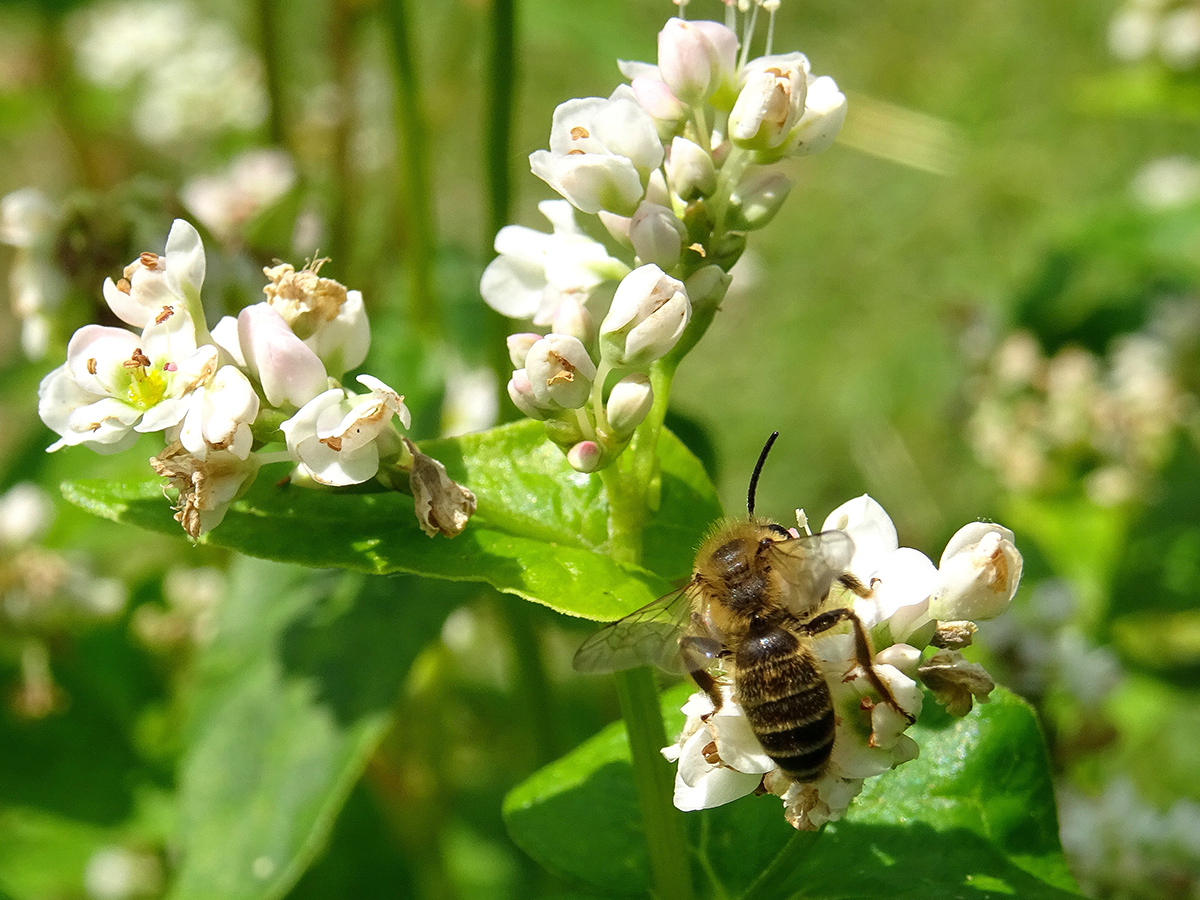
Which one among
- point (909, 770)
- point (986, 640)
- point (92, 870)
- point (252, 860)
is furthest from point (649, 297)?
point (92, 870)

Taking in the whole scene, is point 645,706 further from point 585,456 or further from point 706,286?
point 706,286

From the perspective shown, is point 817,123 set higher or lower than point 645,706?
higher

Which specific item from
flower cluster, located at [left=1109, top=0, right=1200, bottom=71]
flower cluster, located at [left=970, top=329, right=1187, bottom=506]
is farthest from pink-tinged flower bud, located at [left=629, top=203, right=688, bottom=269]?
flower cluster, located at [left=1109, top=0, right=1200, bottom=71]

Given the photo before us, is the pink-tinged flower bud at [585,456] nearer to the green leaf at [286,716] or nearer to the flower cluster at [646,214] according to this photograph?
the flower cluster at [646,214]

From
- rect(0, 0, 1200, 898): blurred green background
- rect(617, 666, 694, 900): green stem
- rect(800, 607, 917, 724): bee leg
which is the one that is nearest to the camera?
A: rect(800, 607, 917, 724): bee leg

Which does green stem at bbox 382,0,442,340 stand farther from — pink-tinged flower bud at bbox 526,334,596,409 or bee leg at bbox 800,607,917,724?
bee leg at bbox 800,607,917,724

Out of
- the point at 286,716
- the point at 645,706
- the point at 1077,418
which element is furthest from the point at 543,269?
the point at 1077,418

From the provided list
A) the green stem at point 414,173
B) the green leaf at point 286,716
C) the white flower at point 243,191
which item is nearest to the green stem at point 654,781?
the green leaf at point 286,716
